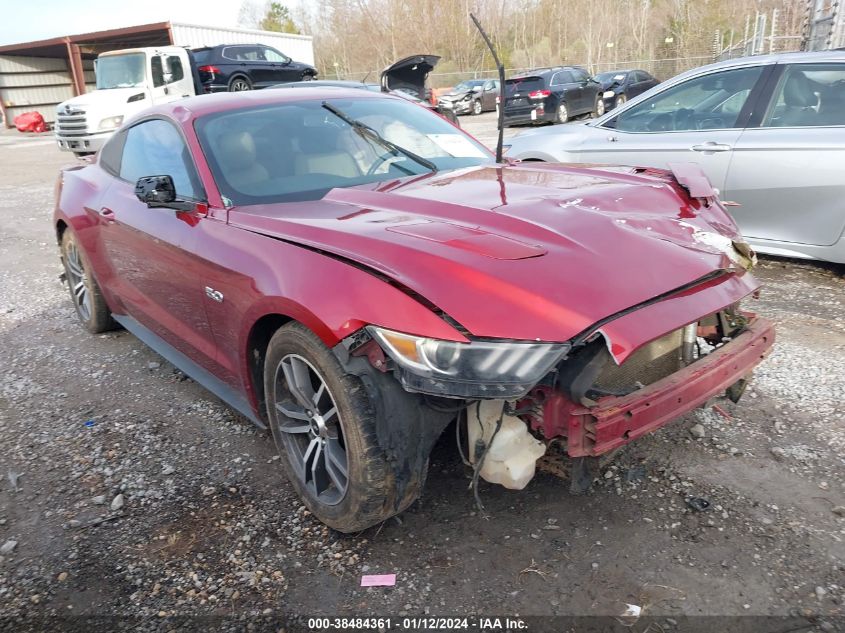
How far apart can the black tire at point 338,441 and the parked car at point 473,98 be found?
78.1 feet

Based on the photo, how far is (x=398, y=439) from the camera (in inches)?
85.4

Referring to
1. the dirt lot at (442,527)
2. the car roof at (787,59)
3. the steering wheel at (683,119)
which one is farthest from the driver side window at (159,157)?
the car roof at (787,59)

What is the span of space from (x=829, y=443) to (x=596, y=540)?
128 cm

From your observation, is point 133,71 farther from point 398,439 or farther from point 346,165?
point 398,439

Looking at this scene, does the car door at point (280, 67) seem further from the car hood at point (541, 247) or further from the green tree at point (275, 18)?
the green tree at point (275, 18)

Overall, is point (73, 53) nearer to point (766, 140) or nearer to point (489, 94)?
point (489, 94)

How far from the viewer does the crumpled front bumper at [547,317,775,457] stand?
204cm

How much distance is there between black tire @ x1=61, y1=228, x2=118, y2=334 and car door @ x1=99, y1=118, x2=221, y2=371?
476mm

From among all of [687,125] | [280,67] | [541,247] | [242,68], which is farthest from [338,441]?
[280,67]

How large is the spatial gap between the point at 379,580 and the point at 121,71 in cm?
1698

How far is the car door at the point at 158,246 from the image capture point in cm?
307

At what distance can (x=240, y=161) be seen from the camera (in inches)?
124

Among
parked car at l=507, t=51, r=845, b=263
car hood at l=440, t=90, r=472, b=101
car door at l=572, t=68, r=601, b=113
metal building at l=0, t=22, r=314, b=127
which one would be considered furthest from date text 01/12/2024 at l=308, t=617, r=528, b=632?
metal building at l=0, t=22, r=314, b=127

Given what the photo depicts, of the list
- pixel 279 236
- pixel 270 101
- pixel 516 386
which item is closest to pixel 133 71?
pixel 270 101
